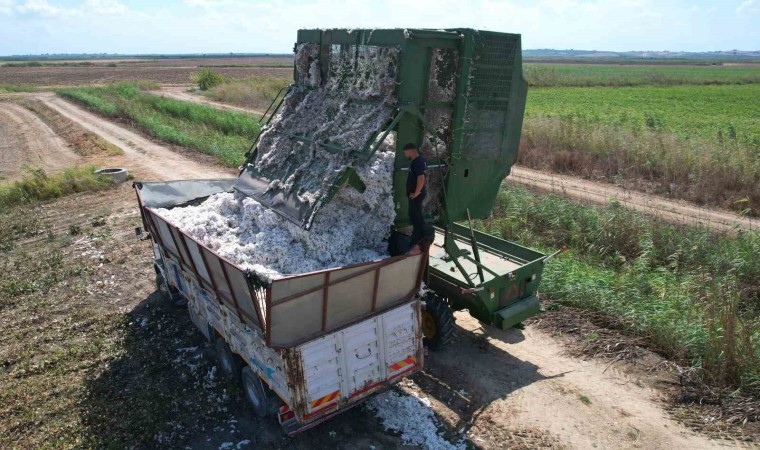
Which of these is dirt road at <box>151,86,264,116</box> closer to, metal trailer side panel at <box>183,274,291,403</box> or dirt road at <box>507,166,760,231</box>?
dirt road at <box>507,166,760,231</box>

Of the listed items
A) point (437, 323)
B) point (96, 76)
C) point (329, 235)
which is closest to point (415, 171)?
point (329, 235)

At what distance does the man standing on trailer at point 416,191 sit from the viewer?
19.5 ft

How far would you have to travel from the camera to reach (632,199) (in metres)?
13.8

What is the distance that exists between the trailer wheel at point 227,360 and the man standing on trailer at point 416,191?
8.27 feet

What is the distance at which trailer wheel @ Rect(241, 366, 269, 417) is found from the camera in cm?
541

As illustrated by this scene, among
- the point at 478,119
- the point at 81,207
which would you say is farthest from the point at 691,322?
the point at 81,207

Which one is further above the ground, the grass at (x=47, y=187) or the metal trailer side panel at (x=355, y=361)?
the metal trailer side panel at (x=355, y=361)

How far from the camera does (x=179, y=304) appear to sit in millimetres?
8125

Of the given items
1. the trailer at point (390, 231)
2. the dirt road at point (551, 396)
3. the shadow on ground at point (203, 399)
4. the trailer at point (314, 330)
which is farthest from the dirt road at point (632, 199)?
the trailer at point (314, 330)

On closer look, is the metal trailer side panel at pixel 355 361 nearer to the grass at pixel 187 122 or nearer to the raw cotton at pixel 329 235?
the raw cotton at pixel 329 235

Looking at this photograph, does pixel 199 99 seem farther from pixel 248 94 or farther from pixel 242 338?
pixel 242 338

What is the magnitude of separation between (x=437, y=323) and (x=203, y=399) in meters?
3.01

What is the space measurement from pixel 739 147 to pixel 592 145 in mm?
4016

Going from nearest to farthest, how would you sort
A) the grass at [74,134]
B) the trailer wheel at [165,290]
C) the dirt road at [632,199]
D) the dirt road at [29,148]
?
the trailer wheel at [165,290] < the dirt road at [632,199] < the dirt road at [29,148] < the grass at [74,134]
